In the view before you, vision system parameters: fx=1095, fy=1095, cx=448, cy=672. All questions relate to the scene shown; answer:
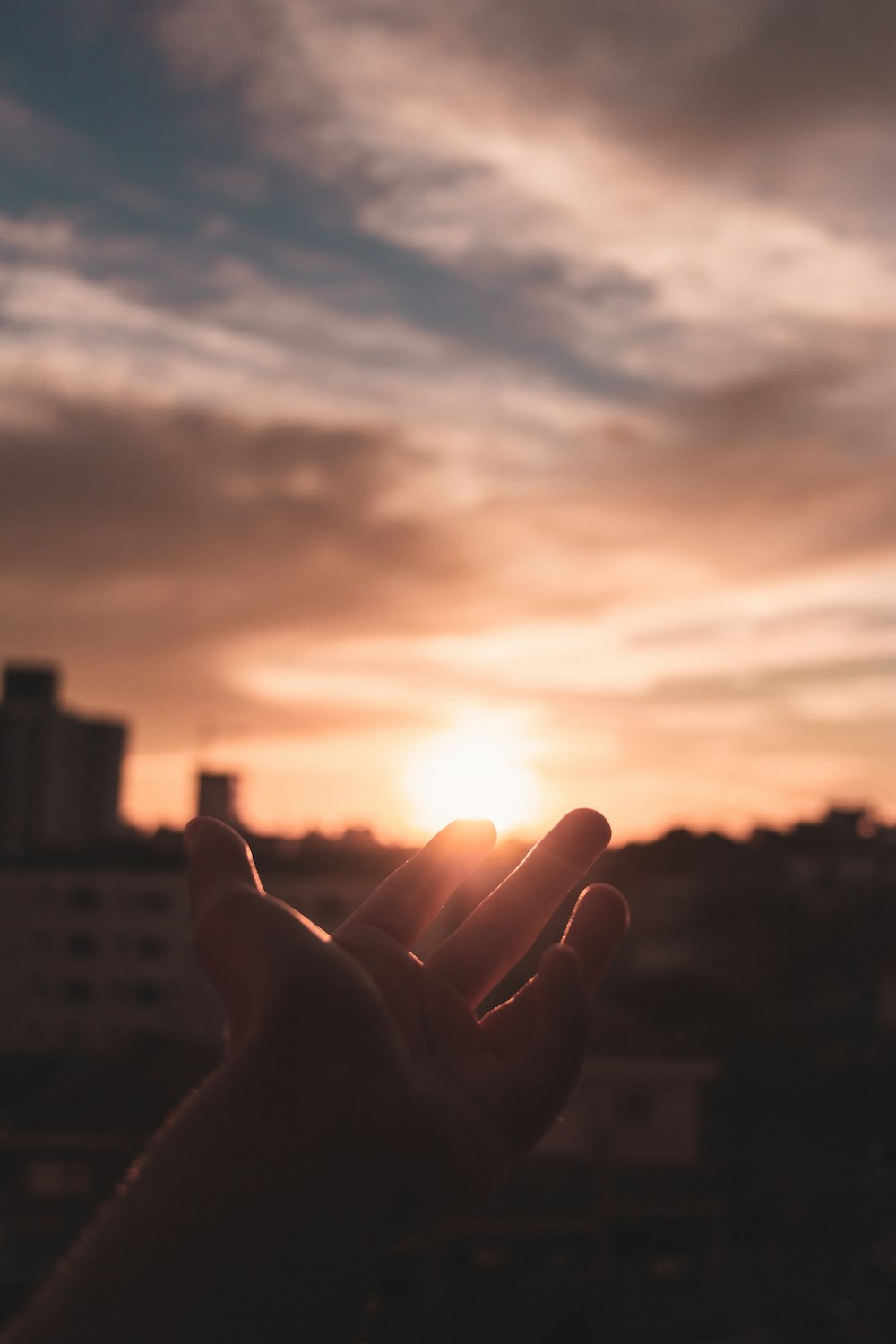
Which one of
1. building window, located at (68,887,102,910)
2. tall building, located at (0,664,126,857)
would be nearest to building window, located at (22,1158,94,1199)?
building window, located at (68,887,102,910)

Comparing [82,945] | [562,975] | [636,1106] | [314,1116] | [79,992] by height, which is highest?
[562,975]

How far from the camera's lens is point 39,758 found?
311 feet

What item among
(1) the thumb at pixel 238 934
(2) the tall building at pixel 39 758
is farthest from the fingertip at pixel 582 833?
(2) the tall building at pixel 39 758

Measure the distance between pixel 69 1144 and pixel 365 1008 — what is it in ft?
70.0

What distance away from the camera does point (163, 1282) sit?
1.69 m

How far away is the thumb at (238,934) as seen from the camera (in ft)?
6.56

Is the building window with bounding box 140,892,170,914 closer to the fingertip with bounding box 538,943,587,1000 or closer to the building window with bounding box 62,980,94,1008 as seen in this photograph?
the building window with bounding box 62,980,94,1008

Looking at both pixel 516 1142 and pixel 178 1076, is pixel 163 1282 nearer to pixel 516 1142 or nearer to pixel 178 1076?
pixel 516 1142

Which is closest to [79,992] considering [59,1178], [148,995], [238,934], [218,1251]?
[148,995]

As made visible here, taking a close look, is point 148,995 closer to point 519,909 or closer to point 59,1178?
point 59,1178

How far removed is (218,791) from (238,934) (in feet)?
198

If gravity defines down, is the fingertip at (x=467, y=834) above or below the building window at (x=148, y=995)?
above

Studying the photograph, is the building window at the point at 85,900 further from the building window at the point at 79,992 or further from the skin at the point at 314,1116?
the skin at the point at 314,1116

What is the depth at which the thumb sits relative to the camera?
6.56ft
